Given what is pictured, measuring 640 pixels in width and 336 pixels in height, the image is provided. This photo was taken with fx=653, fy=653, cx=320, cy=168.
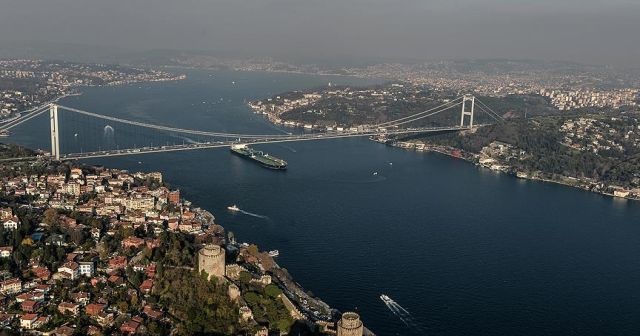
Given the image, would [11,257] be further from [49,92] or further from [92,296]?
[49,92]

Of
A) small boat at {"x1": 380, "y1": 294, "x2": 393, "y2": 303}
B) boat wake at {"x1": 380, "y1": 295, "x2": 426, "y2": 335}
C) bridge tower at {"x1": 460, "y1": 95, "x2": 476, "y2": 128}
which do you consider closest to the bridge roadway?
bridge tower at {"x1": 460, "y1": 95, "x2": 476, "y2": 128}

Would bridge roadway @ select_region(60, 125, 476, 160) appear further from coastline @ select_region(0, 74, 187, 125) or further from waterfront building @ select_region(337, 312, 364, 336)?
waterfront building @ select_region(337, 312, 364, 336)

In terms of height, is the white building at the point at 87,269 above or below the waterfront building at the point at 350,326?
below

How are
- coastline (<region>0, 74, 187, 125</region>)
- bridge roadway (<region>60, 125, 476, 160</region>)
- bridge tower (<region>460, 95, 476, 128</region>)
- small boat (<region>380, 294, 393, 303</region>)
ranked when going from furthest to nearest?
bridge tower (<region>460, 95, 476, 128</region>) < coastline (<region>0, 74, 187, 125</region>) < bridge roadway (<region>60, 125, 476, 160</region>) < small boat (<region>380, 294, 393, 303</region>)

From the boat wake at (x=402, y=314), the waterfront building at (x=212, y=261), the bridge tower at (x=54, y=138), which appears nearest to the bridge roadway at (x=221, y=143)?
the bridge tower at (x=54, y=138)

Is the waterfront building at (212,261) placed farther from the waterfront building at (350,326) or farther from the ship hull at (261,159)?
the ship hull at (261,159)

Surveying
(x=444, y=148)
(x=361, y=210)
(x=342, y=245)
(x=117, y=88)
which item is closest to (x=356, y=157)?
(x=444, y=148)
